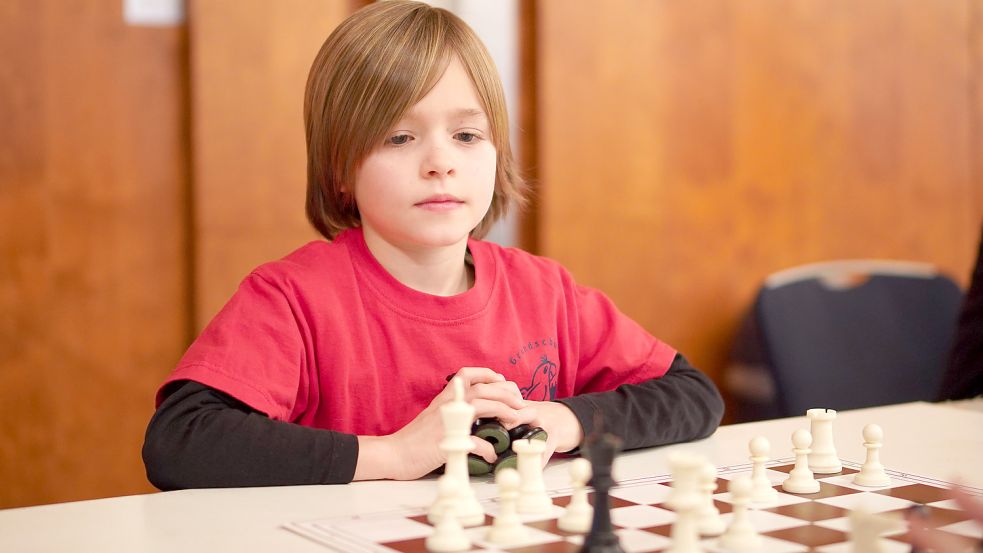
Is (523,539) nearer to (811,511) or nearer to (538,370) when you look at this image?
(811,511)

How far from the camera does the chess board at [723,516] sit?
93 cm

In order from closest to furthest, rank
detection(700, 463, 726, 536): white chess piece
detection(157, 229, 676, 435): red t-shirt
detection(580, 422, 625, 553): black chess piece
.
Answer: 1. detection(580, 422, 625, 553): black chess piece
2. detection(700, 463, 726, 536): white chess piece
3. detection(157, 229, 676, 435): red t-shirt

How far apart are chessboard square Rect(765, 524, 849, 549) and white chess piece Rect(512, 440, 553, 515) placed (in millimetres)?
225

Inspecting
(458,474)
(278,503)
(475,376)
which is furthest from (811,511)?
(278,503)

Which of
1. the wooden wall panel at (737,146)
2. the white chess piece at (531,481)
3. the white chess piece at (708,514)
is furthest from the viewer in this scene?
the wooden wall panel at (737,146)

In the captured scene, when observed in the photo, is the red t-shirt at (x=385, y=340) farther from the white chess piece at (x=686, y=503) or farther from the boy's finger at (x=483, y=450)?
the white chess piece at (x=686, y=503)

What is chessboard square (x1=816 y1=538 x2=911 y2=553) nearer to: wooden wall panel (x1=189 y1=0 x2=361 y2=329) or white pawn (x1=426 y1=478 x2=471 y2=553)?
white pawn (x1=426 y1=478 x2=471 y2=553)

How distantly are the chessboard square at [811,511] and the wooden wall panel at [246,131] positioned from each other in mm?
1536

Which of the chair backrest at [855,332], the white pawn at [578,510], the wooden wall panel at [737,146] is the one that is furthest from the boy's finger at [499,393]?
the chair backrest at [855,332]

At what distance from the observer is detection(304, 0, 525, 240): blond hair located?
4.95 ft

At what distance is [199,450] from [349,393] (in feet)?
0.97

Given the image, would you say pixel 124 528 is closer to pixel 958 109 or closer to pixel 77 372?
pixel 77 372

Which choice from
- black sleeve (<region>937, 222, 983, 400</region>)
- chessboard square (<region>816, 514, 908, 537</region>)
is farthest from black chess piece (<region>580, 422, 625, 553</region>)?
black sleeve (<region>937, 222, 983, 400</region>)

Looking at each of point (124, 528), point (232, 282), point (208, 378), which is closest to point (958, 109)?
Result: point (232, 282)
